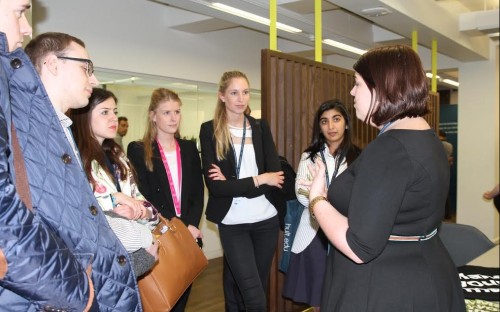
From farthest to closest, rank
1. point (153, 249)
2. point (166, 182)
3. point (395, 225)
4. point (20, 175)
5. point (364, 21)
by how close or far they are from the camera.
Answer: point (364, 21) → point (166, 182) → point (153, 249) → point (395, 225) → point (20, 175)

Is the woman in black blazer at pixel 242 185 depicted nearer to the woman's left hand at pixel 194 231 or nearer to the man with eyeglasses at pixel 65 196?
the woman's left hand at pixel 194 231

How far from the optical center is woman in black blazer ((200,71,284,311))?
2973mm

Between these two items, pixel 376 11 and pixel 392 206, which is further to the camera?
pixel 376 11

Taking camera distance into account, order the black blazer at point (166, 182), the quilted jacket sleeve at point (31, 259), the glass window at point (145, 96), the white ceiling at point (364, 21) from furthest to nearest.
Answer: the glass window at point (145, 96), the white ceiling at point (364, 21), the black blazer at point (166, 182), the quilted jacket sleeve at point (31, 259)

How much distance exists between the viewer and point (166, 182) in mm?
2893

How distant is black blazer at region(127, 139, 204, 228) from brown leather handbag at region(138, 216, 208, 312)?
50 centimetres

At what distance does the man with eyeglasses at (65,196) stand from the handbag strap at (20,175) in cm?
2

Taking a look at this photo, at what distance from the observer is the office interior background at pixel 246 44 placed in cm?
521

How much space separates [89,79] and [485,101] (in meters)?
7.70

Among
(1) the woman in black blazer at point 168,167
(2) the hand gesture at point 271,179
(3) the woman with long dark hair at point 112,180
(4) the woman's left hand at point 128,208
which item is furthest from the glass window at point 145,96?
(4) the woman's left hand at point 128,208

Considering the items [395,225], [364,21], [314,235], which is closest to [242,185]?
[314,235]

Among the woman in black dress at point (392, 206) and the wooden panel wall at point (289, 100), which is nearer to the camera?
the woman in black dress at point (392, 206)

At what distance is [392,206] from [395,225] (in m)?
0.13

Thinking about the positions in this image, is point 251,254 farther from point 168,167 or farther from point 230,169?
point 168,167
